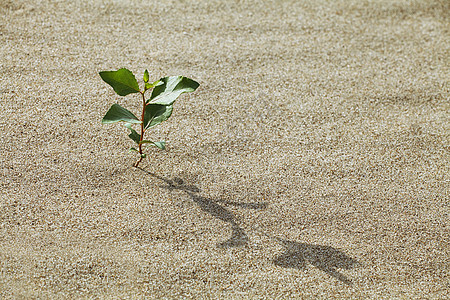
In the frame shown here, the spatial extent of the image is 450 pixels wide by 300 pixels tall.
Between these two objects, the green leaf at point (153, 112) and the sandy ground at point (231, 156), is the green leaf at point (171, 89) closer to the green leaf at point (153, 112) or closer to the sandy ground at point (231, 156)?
the green leaf at point (153, 112)

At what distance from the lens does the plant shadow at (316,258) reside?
1487mm

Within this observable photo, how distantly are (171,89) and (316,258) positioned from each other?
2.20 ft

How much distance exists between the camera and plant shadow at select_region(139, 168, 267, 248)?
1.54 m

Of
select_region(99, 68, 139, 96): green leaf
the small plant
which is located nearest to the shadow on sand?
the small plant

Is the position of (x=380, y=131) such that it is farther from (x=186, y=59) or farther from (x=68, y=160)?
(x=68, y=160)

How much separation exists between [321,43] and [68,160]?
3.99ft

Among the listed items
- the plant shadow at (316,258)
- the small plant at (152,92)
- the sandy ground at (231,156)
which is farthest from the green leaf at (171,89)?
the plant shadow at (316,258)

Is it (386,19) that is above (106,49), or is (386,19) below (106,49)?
above

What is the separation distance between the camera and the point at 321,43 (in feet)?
7.36

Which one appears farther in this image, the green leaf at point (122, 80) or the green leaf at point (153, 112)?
the green leaf at point (153, 112)

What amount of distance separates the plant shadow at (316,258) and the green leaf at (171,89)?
0.54 metres

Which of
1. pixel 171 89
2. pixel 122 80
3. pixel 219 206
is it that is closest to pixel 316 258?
pixel 219 206

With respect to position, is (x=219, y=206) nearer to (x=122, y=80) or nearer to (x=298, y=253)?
(x=298, y=253)

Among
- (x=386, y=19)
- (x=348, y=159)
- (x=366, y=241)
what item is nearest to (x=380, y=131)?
(x=348, y=159)
